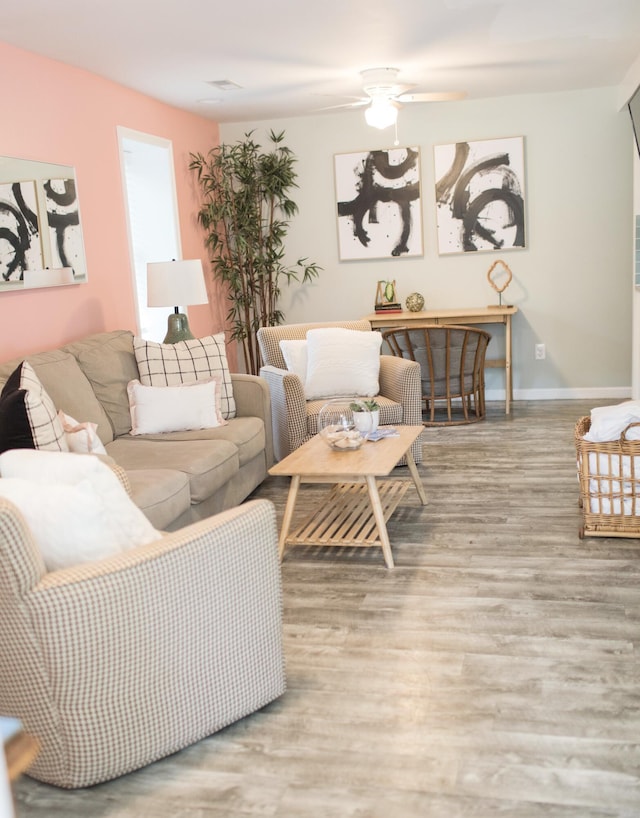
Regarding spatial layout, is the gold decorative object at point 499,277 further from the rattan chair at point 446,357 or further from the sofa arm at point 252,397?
the sofa arm at point 252,397

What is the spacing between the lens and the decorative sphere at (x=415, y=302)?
22.2 ft

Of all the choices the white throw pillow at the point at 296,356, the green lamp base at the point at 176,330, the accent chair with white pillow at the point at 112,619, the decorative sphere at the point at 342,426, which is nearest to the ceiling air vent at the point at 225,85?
the green lamp base at the point at 176,330

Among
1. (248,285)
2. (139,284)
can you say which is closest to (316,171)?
(248,285)

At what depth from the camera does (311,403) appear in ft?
16.7

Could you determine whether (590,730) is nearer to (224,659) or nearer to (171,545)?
(224,659)

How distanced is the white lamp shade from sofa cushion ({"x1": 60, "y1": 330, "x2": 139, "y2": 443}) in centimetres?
55

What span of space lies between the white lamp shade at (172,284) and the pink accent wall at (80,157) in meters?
0.37

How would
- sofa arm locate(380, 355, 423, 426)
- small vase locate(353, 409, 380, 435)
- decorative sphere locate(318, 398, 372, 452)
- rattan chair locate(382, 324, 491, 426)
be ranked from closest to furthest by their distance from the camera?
decorative sphere locate(318, 398, 372, 452)
small vase locate(353, 409, 380, 435)
sofa arm locate(380, 355, 423, 426)
rattan chair locate(382, 324, 491, 426)

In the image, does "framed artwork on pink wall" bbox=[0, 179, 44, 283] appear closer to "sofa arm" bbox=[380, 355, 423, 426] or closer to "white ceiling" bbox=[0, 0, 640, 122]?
"white ceiling" bbox=[0, 0, 640, 122]

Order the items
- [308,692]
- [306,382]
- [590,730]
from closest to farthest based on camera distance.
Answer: [590,730] < [308,692] < [306,382]

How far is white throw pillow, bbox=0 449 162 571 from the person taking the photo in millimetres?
2066

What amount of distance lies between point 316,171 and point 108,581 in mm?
5492

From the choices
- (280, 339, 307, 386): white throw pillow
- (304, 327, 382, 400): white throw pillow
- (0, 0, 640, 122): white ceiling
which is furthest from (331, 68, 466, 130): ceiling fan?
(280, 339, 307, 386): white throw pillow

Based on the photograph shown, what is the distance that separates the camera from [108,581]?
2020mm
